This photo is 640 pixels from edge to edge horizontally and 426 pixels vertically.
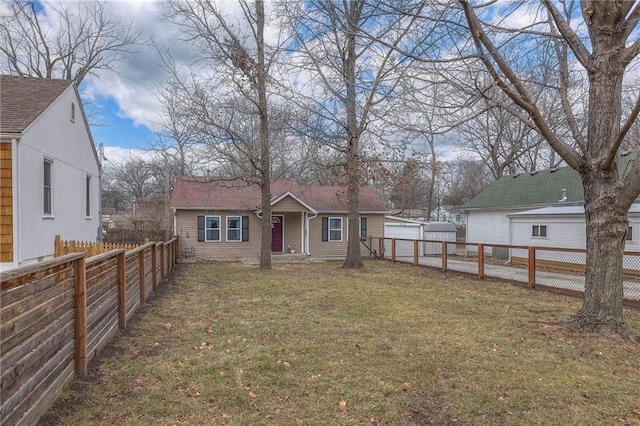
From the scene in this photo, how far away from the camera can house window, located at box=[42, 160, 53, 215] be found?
9.77 meters

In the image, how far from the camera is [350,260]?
14586mm

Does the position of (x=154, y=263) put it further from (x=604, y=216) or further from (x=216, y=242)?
(x=216, y=242)

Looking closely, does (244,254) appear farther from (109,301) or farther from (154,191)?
(154,191)

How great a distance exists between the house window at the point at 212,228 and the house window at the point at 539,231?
1343cm

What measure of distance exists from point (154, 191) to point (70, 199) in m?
31.3

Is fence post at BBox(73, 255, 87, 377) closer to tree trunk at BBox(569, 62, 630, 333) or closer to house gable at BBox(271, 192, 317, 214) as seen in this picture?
tree trunk at BBox(569, 62, 630, 333)

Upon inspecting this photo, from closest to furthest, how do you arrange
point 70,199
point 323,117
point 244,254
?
point 70,199 < point 323,117 < point 244,254

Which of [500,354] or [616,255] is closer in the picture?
[500,354]

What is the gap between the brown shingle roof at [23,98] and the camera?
8406mm

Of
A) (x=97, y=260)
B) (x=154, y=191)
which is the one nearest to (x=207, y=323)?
(x=97, y=260)

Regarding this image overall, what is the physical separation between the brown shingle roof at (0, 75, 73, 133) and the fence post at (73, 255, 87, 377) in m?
6.42

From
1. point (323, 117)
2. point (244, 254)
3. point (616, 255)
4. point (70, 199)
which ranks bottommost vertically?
point (244, 254)

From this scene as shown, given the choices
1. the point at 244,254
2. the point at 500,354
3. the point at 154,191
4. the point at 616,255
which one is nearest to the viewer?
the point at 500,354

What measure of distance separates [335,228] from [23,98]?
13662 millimetres
